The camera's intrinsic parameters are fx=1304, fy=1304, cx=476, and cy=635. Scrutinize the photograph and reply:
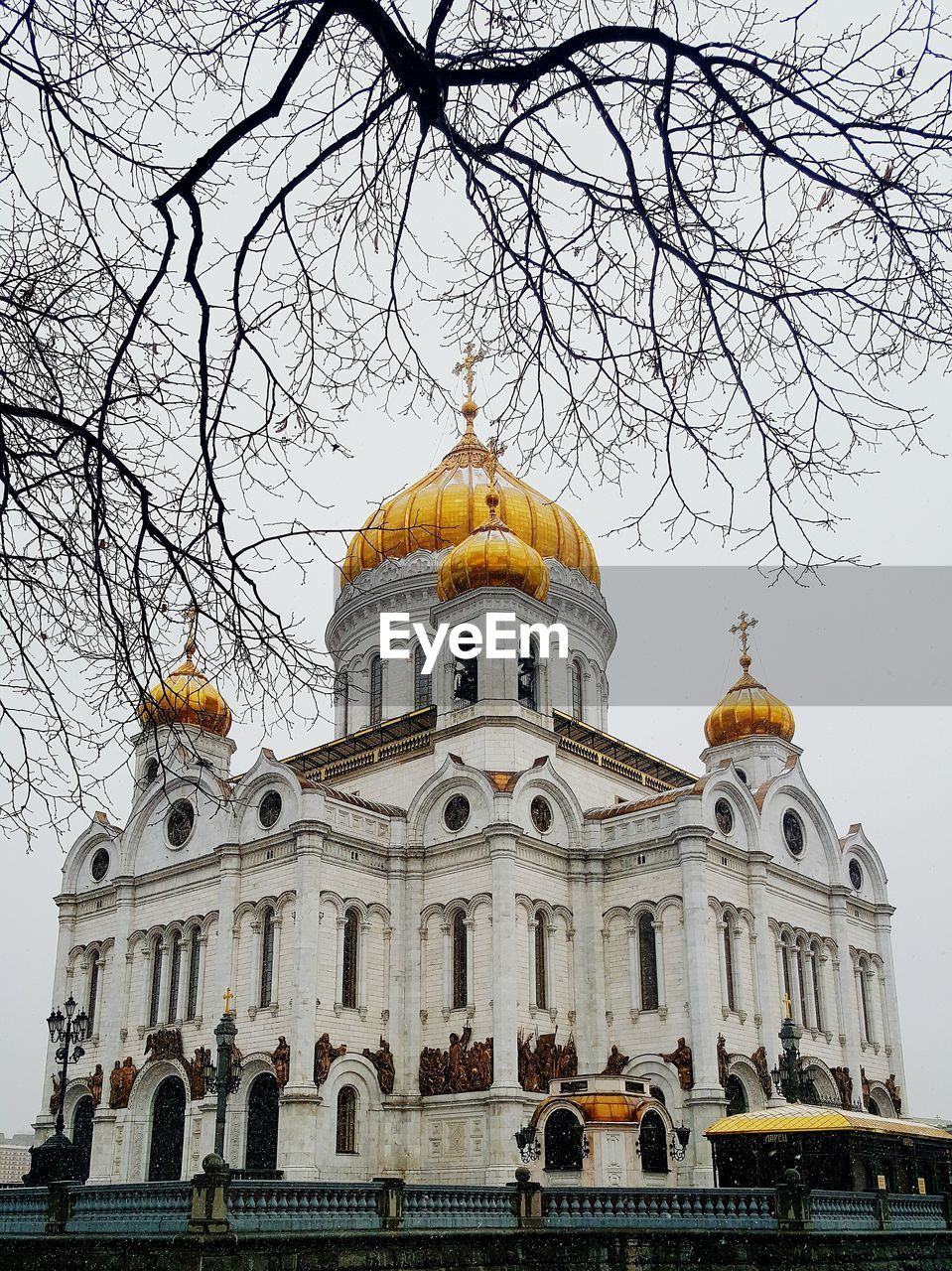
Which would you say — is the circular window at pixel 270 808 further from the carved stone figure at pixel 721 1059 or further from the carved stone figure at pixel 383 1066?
the carved stone figure at pixel 721 1059

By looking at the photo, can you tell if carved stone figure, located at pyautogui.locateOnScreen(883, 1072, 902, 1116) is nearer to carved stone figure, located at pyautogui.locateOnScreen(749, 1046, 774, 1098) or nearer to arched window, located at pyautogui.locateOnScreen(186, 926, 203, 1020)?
carved stone figure, located at pyautogui.locateOnScreen(749, 1046, 774, 1098)

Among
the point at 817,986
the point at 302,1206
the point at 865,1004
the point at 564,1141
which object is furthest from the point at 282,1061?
the point at 865,1004

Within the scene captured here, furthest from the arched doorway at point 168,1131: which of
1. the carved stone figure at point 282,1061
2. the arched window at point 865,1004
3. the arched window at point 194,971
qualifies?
the arched window at point 865,1004

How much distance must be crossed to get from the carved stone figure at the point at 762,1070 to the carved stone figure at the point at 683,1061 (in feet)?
6.67

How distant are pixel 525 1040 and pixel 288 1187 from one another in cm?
1377

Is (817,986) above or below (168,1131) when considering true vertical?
above

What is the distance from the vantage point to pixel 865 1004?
34.3 meters

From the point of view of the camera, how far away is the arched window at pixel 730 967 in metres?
29.1

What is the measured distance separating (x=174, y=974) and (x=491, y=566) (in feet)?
41.3

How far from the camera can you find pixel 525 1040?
27719 millimetres

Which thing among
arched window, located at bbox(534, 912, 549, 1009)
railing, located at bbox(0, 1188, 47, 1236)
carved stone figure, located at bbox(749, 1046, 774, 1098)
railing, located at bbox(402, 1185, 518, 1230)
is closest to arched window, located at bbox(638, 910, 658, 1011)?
arched window, located at bbox(534, 912, 549, 1009)

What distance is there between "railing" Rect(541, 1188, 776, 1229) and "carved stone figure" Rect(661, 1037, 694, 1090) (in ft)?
34.1

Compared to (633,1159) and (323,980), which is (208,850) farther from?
(633,1159)

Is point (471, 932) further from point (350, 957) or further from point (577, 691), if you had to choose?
point (577, 691)
